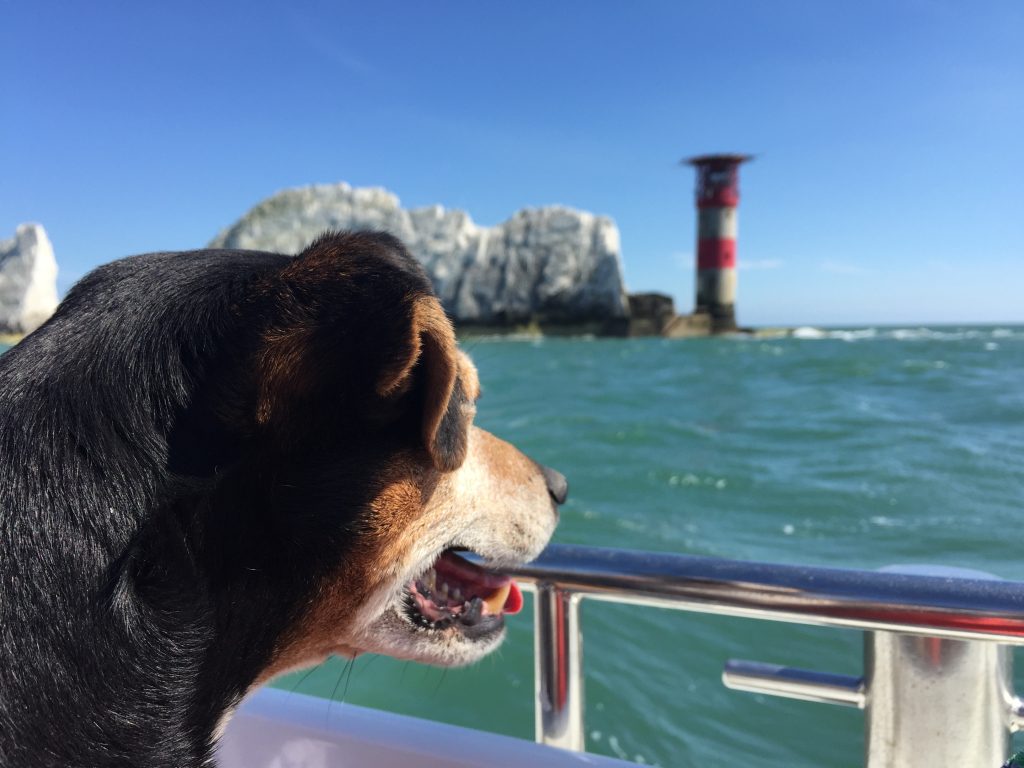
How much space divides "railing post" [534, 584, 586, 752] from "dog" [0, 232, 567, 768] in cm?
53

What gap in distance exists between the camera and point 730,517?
7.99 metres

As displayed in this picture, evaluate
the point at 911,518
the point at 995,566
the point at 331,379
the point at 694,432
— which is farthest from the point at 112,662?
the point at 694,432

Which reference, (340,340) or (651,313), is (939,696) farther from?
(651,313)

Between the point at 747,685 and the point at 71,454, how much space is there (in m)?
1.38

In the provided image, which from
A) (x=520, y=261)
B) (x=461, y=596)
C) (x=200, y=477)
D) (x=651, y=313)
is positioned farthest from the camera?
(x=520, y=261)

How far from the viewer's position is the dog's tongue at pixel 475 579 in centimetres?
174

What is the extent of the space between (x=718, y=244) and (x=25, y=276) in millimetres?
49603

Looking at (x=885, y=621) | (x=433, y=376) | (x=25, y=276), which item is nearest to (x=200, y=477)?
(x=433, y=376)

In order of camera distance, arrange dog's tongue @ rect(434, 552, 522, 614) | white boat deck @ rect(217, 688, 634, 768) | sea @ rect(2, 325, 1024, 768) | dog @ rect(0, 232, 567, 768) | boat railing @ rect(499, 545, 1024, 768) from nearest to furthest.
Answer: dog @ rect(0, 232, 567, 768), boat railing @ rect(499, 545, 1024, 768), white boat deck @ rect(217, 688, 634, 768), dog's tongue @ rect(434, 552, 522, 614), sea @ rect(2, 325, 1024, 768)

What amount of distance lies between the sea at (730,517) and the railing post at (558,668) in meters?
0.56

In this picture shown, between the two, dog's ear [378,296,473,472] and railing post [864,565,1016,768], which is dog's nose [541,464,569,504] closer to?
dog's ear [378,296,473,472]

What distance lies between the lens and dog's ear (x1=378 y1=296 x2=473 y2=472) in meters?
1.11

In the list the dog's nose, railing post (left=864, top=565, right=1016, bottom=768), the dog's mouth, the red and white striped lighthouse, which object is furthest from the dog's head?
the red and white striped lighthouse

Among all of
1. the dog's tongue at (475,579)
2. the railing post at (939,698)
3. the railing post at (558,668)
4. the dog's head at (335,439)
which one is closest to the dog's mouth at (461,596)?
the dog's tongue at (475,579)
